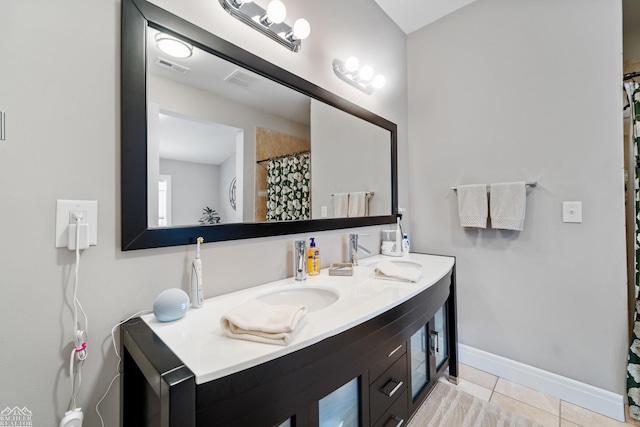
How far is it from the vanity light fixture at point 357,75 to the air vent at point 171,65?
0.86 metres

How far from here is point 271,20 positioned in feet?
3.58

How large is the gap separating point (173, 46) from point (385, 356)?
1334 millimetres

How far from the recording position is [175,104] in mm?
914

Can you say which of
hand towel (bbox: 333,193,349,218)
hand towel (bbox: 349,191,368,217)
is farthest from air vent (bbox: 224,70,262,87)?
hand towel (bbox: 349,191,368,217)

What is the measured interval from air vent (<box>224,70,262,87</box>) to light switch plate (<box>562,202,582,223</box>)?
180 cm

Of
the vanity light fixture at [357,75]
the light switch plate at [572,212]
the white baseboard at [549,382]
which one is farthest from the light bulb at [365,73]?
the white baseboard at [549,382]

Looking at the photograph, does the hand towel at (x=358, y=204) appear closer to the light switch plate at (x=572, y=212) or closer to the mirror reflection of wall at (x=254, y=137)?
the mirror reflection of wall at (x=254, y=137)

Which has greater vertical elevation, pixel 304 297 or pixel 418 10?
pixel 418 10

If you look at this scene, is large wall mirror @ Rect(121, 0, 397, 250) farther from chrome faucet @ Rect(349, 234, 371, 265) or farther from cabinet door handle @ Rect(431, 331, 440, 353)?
cabinet door handle @ Rect(431, 331, 440, 353)

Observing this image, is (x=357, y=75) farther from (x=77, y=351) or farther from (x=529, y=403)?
(x=529, y=403)

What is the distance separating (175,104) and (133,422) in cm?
101

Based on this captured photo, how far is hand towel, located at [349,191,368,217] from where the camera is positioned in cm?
163

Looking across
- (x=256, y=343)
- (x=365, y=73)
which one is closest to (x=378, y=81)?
(x=365, y=73)

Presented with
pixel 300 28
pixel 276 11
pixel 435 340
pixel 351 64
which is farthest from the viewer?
pixel 351 64
